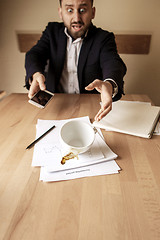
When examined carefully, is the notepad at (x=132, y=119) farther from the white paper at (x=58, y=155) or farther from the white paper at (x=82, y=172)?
the white paper at (x=82, y=172)

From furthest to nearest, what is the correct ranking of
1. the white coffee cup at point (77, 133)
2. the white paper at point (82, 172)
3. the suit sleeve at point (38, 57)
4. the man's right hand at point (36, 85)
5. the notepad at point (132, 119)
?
the suit sleeve at point (38, 57) < the man's right hand at point (36, 85) < the notepad at point (132, 119) < the white coffee cup at point (77, 133) < the white paper at point (82, 172)

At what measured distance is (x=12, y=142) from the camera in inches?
27.4

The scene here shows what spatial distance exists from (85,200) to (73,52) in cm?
120

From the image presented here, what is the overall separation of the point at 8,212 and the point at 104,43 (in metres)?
1.23

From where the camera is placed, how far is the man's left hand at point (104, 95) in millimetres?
761

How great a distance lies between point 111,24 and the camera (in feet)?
5.93

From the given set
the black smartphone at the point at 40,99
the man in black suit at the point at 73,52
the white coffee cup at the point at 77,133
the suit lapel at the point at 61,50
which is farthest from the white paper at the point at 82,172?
the suit lapel at the point at 61,50

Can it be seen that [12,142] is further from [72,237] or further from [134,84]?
[134,84]

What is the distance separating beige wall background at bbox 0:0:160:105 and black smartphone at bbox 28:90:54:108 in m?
1.21

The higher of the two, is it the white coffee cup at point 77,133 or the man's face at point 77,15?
the man's face at point 77,15

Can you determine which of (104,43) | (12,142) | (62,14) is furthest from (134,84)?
(12,142)

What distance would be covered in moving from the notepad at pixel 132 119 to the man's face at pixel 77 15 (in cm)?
69

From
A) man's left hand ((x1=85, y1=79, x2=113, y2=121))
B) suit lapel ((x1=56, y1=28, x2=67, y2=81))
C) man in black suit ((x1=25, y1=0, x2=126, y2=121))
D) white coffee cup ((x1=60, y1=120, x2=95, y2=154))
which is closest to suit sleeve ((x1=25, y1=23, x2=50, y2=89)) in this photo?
man in black suit ((x1=25, y1=0, x2=126, y2=121))

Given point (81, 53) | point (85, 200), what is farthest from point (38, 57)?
point (85, 200)
